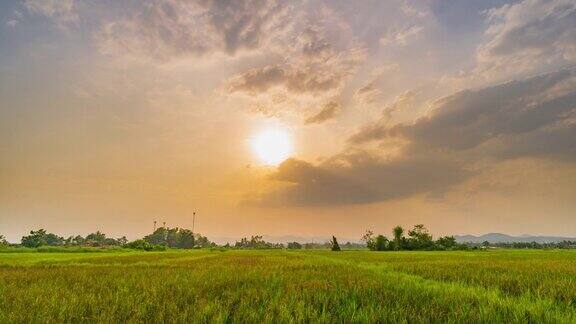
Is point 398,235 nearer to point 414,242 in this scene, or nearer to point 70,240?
point 414,242

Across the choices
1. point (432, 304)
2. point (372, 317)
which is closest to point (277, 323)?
point (372, 317)

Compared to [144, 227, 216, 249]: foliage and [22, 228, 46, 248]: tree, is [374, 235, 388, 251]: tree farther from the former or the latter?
[144, 227, 216, 249]: foliage

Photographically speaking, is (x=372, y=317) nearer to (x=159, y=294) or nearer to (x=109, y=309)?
(x=109, y=309)

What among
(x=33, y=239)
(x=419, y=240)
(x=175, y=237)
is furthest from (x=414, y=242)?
(x=175, y=237)

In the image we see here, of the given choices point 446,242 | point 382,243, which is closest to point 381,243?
point 382,243

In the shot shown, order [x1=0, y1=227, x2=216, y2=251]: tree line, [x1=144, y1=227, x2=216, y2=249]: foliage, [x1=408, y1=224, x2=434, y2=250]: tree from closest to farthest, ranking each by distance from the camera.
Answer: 1. [x1=408, y1=224, x2=434, y2=250]: tree
2. [x1=0, y1=227, x2=216, y2=251]: tree line
3. [x1=144, y1=227, x2=216, y2=249]: foliage

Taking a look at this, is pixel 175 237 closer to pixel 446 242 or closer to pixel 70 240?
pixel 70 240

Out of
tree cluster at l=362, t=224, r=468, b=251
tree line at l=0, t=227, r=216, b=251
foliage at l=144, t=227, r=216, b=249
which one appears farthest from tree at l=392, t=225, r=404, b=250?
foliage at l=144, t=227, r=216, b=249

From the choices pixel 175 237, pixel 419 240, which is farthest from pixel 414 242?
pixel 175 237

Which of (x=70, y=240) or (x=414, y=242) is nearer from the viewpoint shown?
(x=414, y=242)

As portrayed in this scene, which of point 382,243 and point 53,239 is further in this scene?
point 53,239

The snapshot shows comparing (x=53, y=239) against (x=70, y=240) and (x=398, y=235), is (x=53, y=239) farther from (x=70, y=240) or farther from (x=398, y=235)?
(x=398, y=235)

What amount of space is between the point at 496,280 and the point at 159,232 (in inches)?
7910

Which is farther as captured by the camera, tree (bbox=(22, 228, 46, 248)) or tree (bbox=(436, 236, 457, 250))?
tree (bbox=(22, 228, 46, 248))
